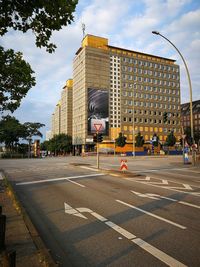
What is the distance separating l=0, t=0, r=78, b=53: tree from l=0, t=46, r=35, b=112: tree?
1.52 m

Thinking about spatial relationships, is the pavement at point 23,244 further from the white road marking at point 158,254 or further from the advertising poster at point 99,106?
the advertising poster at point 99,106

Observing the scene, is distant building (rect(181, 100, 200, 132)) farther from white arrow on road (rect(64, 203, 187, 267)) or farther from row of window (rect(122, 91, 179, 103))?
white arrow on road (rect(64, 203, 187, 267))

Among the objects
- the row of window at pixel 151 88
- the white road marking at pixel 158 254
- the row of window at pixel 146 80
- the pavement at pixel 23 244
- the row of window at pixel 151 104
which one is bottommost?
the white road marking at pixel 158 254

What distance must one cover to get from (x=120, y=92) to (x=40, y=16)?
92.6 metres

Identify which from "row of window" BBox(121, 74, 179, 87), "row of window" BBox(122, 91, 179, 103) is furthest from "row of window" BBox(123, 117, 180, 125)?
"row of window" BBox(121, 74, 179, 87)

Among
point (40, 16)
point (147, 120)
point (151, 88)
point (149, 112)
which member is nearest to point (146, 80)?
point (151, 88)

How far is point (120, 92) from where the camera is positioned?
96.8 m

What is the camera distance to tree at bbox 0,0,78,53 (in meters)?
5.23

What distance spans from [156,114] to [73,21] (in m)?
99.1

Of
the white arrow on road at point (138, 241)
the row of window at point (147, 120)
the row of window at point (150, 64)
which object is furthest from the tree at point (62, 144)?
the white arrow on road at point (138, 241)

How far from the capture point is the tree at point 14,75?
25.7ft

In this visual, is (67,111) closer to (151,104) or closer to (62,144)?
(62,144)

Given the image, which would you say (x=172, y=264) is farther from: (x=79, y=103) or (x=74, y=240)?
(x=79, y=103)

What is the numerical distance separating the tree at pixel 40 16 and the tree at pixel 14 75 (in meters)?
1.52
